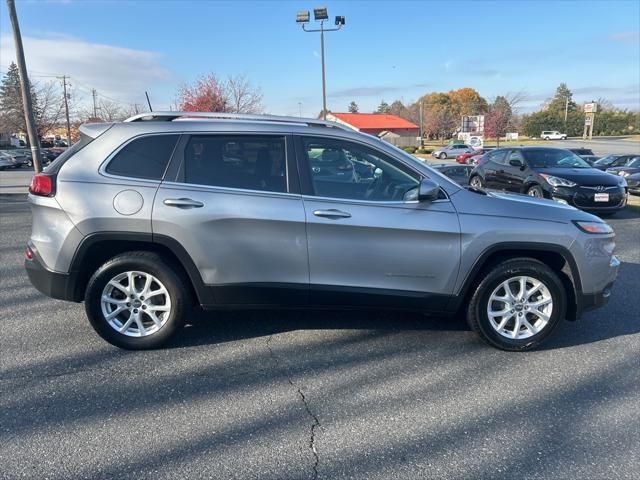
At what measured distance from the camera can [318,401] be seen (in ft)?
9.96

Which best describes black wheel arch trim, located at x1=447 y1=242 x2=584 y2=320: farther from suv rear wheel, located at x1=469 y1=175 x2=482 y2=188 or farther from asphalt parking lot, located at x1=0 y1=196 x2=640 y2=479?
suv rear wheel, located at x1=469 y1=175 x2=482 y2=188

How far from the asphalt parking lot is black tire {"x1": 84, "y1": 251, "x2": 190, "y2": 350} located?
115mm

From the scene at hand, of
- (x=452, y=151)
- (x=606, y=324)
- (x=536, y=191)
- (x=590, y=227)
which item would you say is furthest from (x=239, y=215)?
(x=452, y=151)

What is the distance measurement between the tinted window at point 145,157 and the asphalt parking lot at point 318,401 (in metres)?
1.39

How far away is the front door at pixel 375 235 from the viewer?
3521mm

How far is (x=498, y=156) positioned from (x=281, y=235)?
1085 cm

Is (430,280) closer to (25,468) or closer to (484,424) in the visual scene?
(484,424)

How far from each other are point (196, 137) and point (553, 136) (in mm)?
89799

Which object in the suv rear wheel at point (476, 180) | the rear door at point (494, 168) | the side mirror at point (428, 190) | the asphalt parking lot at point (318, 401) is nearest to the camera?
the asphalt parking lot at point (318, 401)

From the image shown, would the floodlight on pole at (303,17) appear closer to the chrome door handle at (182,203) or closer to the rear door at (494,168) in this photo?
the rear door at (494,168)

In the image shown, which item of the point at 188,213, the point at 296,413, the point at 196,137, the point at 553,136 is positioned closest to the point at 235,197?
the point at 188,213

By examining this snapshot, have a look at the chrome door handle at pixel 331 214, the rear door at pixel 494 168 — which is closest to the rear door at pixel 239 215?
the chrome door handle at pixel 331 214

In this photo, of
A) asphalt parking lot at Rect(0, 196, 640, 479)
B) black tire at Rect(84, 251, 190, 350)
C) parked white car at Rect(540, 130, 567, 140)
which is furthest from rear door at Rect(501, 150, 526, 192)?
parked white car at Rect(540, 130, 567, 140)

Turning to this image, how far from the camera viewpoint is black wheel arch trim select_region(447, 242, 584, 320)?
360 centimetres
